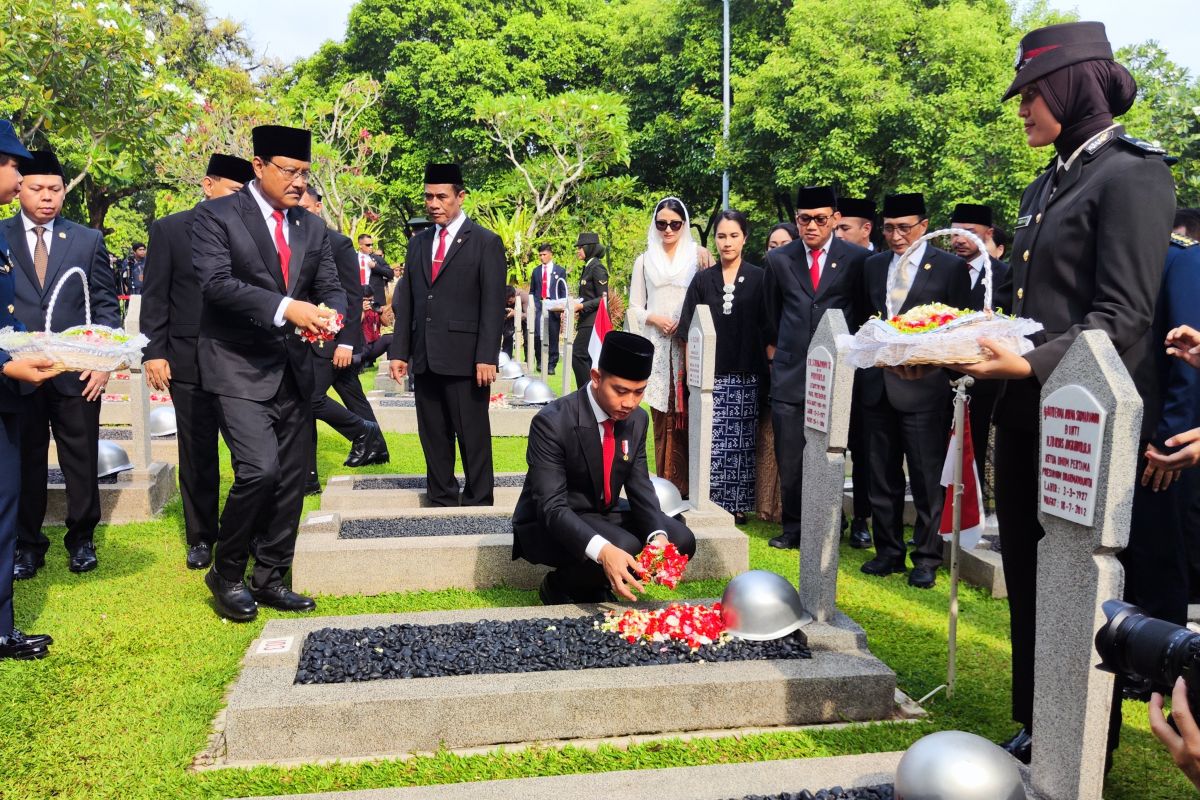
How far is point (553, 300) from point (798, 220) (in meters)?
11.8

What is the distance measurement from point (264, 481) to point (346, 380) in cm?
443

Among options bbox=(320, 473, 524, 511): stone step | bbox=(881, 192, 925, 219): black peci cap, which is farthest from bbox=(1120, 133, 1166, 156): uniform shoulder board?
bbox=(320, 473, 524, 511): stone step

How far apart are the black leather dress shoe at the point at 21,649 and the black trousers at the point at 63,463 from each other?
5.38 ft

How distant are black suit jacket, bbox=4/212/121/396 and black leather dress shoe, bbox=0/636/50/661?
77.2 inches

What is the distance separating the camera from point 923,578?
20.6 ft

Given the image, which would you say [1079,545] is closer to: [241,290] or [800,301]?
[241,290]

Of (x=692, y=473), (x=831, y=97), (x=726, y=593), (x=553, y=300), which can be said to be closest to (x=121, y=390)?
(x=553, y=300)

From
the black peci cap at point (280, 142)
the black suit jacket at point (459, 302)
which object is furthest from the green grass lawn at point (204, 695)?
the black peci cap at point (280, 142)

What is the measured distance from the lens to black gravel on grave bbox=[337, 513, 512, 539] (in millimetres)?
6549

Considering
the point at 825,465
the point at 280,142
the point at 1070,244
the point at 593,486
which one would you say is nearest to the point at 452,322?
the point at 280,142

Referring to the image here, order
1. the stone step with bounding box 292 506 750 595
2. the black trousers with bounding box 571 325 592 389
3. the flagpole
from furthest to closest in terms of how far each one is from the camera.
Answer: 1. the black trousers with bounding box 571 325 592 389
2. the stone step with bounding box 292 506 750 595
3. the flagpole

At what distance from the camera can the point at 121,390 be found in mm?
13445

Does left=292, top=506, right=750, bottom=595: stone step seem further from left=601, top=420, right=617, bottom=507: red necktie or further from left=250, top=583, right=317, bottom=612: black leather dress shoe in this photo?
left=601, top=420, right=617, bottom=507: red necktie

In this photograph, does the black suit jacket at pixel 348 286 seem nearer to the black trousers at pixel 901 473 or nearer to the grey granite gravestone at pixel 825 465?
the black trousers at pixel 901 473
